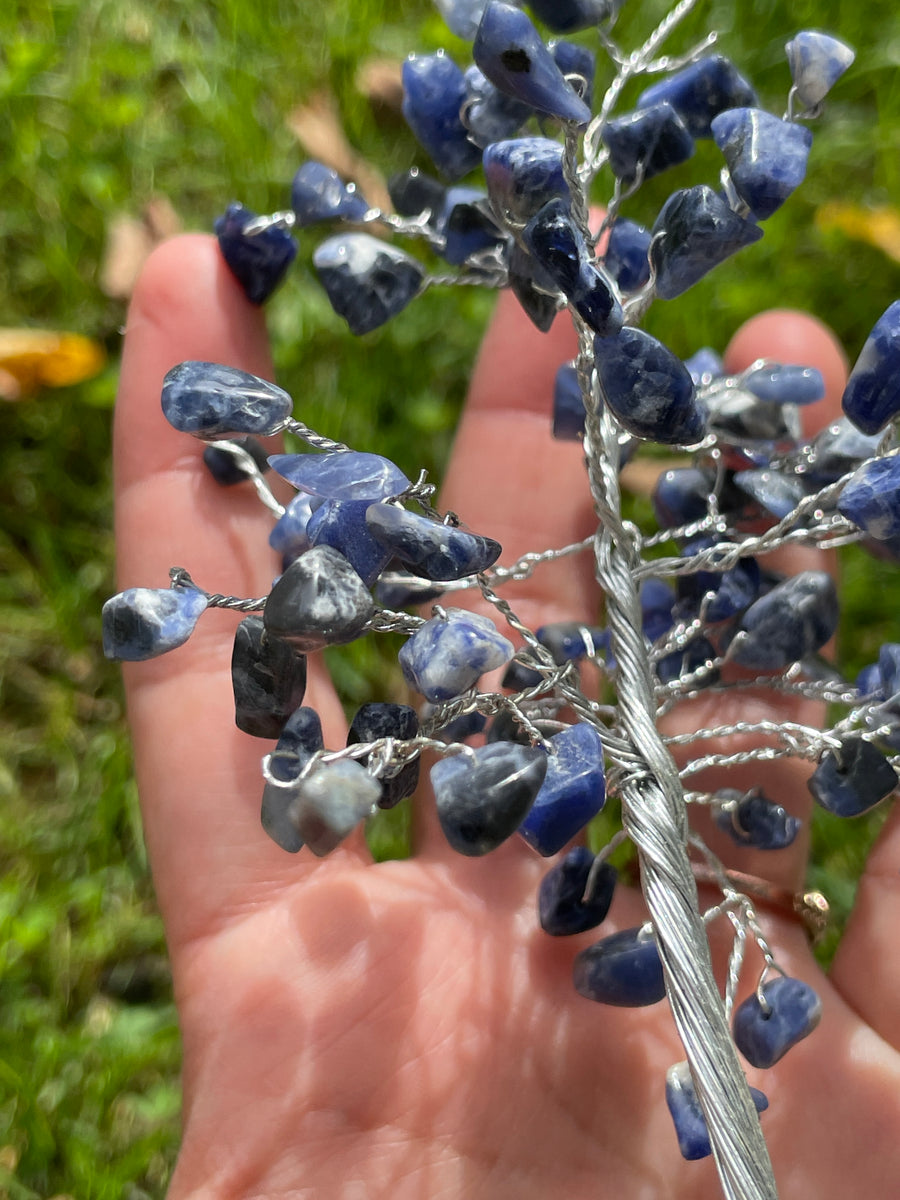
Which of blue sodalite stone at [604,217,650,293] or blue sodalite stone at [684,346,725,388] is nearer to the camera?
blue sodalite stone at [604,217,650,293]

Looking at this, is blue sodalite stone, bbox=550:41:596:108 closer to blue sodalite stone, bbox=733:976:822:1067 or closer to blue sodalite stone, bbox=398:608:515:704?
blue sodalite stone, bbox=398:608:515:704

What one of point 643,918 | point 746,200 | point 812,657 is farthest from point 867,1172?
point 746,200

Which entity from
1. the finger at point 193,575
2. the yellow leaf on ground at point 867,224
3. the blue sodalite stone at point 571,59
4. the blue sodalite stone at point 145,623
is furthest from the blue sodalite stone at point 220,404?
the yellow leaf on ground at point 867,224

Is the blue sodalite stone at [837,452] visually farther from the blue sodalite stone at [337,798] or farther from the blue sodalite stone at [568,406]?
the blue sodalite stone at [337,798]

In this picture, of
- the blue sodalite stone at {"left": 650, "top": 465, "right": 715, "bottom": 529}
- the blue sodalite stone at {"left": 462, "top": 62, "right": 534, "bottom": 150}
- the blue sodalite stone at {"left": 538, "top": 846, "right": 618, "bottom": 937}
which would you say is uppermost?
the blue sodalite stone at {"left": 462, "top": 62, "right": 534, "bottom": 150}

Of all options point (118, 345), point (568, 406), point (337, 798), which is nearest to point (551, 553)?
point (568, 406)

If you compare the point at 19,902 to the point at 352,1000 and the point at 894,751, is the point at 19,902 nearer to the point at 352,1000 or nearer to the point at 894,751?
the point at 352,1000

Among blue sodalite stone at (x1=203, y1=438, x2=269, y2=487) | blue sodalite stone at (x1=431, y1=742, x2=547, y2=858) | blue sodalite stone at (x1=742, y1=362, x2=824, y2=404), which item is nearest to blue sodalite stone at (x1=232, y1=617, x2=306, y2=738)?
Result: blue sodalite stone at (x1=431, y1=742, x2=547, y2=858)
